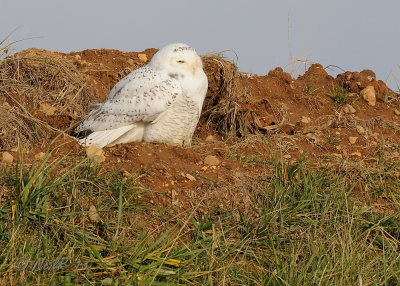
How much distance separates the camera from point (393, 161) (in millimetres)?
6434

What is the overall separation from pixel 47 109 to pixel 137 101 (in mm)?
1370

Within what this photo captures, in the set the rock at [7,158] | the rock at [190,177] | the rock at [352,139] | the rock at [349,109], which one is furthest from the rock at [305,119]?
the rock at [7,158]

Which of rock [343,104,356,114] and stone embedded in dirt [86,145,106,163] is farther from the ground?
stone embedded in dirt [86,145,106,163]

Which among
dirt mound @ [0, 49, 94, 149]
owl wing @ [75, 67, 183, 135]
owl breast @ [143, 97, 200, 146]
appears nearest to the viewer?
owl wing @ [75, 67, 183, 135]

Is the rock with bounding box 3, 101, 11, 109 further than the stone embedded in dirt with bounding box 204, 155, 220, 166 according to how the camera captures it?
Yes

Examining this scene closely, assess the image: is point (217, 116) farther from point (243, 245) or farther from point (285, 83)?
point (243, 245)

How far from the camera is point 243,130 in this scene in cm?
761

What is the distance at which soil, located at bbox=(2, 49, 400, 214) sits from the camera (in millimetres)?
5625

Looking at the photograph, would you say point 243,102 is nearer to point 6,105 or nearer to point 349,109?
point 349,109

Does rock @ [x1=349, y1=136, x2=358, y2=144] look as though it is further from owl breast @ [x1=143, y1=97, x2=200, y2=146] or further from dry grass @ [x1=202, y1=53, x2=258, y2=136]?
owl breast @ [x1=143, y1=97, x2=200, y2=146]

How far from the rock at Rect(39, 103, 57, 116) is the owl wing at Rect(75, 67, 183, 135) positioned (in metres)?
0.64

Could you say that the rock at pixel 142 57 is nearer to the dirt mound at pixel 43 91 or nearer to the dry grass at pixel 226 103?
the dirt mound at pixel 43 91

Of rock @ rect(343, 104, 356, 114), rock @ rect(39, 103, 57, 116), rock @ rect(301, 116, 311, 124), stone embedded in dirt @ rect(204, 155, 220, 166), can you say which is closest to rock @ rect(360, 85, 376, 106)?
rock @ rect(343, 104, 356, 114)

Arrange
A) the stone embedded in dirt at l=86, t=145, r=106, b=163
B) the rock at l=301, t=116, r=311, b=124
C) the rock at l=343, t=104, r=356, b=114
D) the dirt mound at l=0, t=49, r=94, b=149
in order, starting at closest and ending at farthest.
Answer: the stone embedded in dirt at l=86, t=145, r=106, b=163
the dirt mound at l=0, t=49, r=94, b=149
the rock at l=301, t=116, r=311, b=124
the rock at l=343, t=104, r=356, b=114
